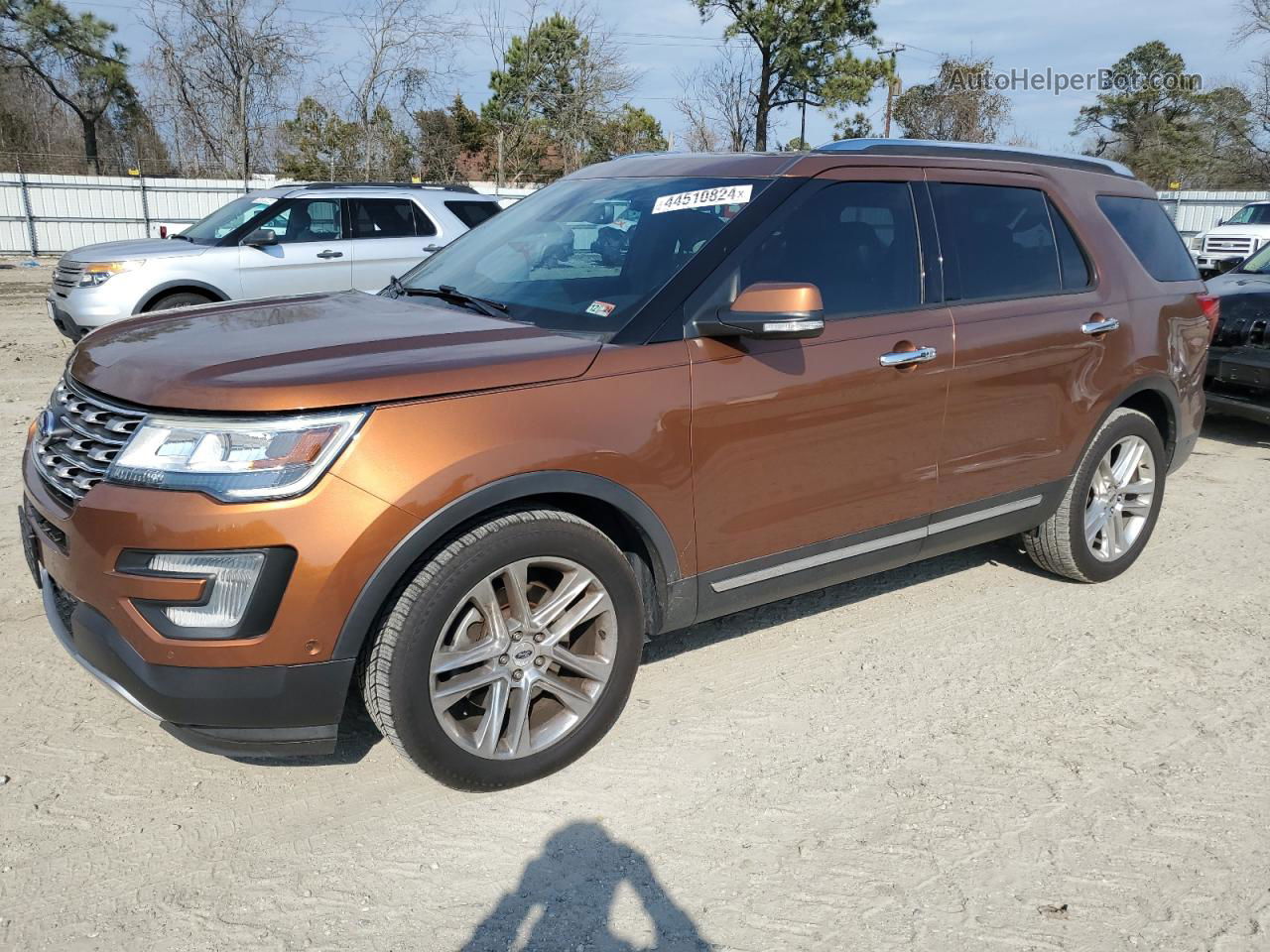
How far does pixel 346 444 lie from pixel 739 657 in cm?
201

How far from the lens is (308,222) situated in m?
9.87

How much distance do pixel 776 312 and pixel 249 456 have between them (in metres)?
1.58

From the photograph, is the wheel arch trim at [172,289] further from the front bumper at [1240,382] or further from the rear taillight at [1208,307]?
the front bumper at [1240,382]

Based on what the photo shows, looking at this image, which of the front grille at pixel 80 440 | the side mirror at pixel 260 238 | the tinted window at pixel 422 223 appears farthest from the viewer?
the tinted window at pixel 422 223

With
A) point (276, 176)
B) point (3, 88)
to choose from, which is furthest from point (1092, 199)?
point (3, 88)

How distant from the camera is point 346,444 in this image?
2.59m

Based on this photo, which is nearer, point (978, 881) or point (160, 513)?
point (160, 513)

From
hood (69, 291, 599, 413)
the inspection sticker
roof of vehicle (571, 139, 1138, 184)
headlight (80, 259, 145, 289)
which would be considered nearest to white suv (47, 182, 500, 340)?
headlight (80, 259, 145, 289)

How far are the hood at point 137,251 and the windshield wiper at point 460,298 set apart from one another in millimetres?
6285

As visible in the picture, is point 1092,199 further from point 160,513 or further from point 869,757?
point 160,513

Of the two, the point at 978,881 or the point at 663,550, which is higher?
the point at 663,550

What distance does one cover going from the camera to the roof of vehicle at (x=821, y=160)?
364 cm

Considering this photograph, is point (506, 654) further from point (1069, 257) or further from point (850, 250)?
point (1069, 257)

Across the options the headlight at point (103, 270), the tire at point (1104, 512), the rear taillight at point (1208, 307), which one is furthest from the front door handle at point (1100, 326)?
the headlight at point (103, 270)
